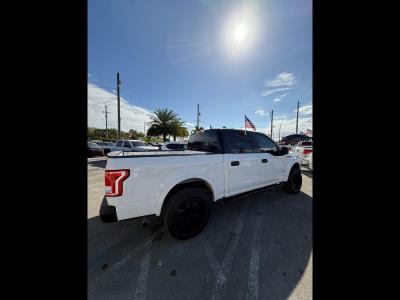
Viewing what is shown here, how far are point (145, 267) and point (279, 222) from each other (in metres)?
2.54

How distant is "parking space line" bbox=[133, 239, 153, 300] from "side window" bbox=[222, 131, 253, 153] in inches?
85.1

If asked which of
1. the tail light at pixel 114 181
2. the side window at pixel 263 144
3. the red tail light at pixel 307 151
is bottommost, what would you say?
the tail light at pixel 114 181

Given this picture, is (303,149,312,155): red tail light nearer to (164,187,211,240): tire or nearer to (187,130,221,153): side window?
(187,130,221,153): side window

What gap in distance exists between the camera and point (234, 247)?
9.12 feet

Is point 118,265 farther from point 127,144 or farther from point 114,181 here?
point 127,144

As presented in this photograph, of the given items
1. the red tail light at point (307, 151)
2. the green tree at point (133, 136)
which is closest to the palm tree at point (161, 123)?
the green tree at point (133, 136)

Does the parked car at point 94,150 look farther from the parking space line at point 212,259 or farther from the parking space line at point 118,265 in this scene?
the parking space line at point 212,259

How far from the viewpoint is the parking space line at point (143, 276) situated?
6.52 ft

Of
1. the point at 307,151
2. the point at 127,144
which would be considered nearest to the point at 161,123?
the point at 127,144

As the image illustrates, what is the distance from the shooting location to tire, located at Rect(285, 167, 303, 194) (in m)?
5.05

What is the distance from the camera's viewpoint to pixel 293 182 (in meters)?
5.15

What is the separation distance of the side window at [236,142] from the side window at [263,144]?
0.24 metres
